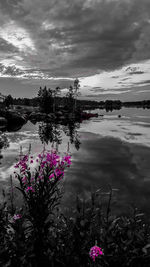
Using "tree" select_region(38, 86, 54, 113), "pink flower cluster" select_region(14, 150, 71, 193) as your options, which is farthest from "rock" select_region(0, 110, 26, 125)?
"pink flower cluster" select_region(14, 150, 71, 193)

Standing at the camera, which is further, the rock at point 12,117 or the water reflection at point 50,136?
the rock at point 12,117

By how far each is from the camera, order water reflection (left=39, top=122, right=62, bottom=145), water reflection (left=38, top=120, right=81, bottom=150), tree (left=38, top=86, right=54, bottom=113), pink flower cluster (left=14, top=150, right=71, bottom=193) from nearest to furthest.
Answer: pink flower cluster (left=14, top=150, right=71, bottom=193) < water reflection (left=38, top=120, right=81, bottom=150) < water reflection (left=39, top=122, right=62, bottom=145) < tree (left=38, top=86, right=54, bottom=113)

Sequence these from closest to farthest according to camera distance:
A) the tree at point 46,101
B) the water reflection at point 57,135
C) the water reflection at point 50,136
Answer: the water reflection at point 57,135, the water reflection at point 50,136, the tree at point 46,101

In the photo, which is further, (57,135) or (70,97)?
(70,97)

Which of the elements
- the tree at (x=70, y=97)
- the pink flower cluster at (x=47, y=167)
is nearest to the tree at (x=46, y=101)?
the tree at (x=70, y=97)

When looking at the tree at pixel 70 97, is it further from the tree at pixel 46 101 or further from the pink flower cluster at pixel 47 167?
the pink flower cluster at pixel 47 167

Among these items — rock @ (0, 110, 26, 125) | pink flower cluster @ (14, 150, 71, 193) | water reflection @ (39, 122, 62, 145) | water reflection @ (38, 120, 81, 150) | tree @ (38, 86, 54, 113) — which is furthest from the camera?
tree @ (38, 86, 54, 113)

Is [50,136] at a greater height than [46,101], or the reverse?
[46,101]

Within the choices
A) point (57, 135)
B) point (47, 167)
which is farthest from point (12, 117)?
point (47, 167)

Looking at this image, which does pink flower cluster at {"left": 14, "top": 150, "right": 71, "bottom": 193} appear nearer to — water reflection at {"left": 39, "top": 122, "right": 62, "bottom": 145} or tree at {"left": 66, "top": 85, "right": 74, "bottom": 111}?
water reflection at {"left": 39, "top": 122, "right": 62, "bottom": 145}

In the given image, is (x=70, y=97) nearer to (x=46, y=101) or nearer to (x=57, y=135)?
(x=46, y=101)

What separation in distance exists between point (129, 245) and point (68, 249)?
1000mm

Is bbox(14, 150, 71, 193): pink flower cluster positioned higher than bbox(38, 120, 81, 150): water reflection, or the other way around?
bbox(14, 150, 71, 193): pink flower cluster

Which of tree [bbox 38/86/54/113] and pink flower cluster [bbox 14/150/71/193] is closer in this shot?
pink flower cluster [bbox 14/150/71/193]
